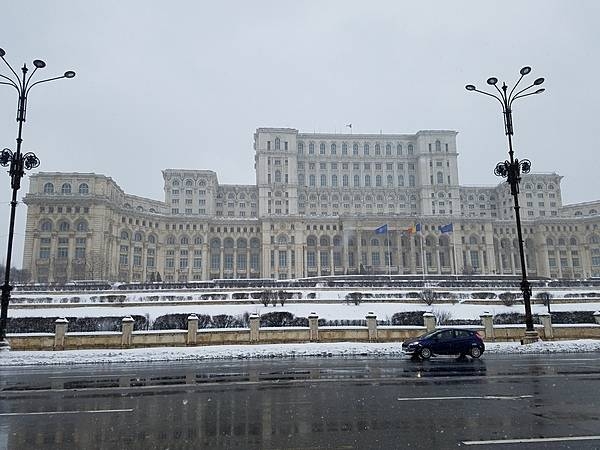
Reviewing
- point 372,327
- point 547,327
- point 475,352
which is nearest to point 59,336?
point 372,327

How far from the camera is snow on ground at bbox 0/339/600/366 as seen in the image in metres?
21.5

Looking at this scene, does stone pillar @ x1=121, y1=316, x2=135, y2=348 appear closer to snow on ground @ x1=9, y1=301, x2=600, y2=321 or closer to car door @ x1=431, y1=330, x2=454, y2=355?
snow on ground @ x1=9, y1=301, x2=600, y2=321

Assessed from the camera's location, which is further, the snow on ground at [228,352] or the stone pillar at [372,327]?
the stone pillar at [372,327]

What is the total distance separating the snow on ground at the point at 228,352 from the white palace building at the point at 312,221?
63744mm

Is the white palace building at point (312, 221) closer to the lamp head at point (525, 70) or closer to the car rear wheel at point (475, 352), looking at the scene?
the lamp head at point (525, 70)

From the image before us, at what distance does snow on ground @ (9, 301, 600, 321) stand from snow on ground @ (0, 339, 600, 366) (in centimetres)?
1457

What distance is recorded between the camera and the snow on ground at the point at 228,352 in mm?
21531

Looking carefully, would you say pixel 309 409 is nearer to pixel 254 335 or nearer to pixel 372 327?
pixel 254 335

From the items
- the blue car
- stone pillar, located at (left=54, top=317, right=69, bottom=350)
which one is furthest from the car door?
stone pillar, located at (left=54, top=317, right=69, bottom=350)

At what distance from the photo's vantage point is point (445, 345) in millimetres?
20188

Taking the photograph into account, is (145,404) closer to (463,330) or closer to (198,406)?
(198,406)

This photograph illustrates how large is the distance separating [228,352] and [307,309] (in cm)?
1876

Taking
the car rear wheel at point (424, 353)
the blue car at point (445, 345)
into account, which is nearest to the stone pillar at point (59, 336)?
the blue car at point (445, 345)

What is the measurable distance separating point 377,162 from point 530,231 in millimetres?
44712
